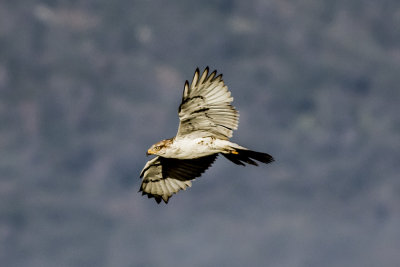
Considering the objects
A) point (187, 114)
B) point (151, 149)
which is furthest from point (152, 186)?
point (187, 114)

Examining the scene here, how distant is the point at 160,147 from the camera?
18.5m

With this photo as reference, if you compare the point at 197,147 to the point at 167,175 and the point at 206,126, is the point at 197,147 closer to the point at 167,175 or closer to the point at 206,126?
the point at 206,126

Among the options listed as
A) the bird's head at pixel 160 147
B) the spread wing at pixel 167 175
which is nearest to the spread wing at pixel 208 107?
the bird's head at pixel 160 147

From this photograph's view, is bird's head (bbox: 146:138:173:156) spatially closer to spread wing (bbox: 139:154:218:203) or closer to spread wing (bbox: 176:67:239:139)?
spread wing (bbox: 176:67:239:139)

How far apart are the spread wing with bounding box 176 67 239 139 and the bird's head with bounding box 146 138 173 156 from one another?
811 mm

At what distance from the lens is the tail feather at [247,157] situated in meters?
17.3

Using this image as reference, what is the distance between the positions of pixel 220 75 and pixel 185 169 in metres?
4.87

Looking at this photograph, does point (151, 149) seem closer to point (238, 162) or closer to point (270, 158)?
point (238, 162)

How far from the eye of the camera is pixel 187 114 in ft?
59.0

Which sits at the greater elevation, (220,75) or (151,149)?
(220,75)

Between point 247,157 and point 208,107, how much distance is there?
213 cm

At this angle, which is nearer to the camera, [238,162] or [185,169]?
[238,162]

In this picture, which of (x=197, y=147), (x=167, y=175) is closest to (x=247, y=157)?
(x=197, y=147)

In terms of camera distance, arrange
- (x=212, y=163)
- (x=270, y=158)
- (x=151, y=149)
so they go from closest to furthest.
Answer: (x=270, y=158), (x=151, y=149), (x=212, y=163)
